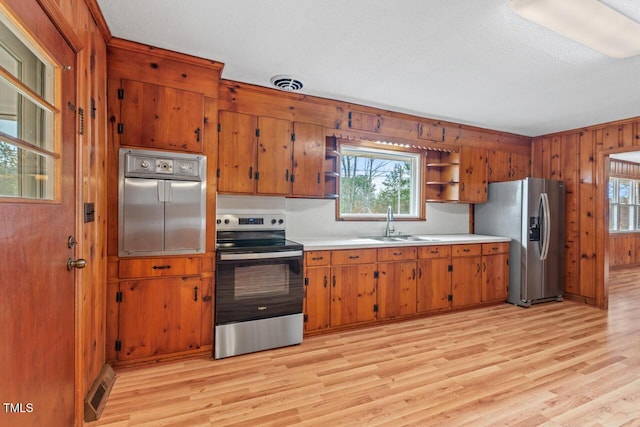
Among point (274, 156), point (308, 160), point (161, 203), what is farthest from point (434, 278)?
point (161, 203)

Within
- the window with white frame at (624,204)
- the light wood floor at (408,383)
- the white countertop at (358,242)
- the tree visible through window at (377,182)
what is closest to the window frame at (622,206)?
→ the window with white frame at (624,204)

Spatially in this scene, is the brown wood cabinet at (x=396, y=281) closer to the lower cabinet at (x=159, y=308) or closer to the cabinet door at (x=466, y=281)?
the cabinet door at (x=466, y=281)

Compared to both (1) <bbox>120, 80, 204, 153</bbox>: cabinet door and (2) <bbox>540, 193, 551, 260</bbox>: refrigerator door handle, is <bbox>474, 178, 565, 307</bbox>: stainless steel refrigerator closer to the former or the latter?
(2) <bbox>540, 193, 551, 260</bbox>: refrigerator door handle

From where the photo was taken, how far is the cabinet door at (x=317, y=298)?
295 centimetres

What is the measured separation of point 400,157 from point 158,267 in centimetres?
319

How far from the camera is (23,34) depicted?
1171 mm

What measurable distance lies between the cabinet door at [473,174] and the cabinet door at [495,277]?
2.75 ft

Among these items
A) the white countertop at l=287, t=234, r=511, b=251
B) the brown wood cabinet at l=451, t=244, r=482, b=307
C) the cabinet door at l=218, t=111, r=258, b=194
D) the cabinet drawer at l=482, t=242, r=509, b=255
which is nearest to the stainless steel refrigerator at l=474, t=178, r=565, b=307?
the cabinet drawer at l=482, t=242, r=509, b=255

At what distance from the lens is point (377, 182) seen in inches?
161

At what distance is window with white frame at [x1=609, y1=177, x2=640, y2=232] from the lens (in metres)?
6.71

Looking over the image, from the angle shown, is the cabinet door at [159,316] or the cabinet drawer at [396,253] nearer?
the cabinet door at [159,316]

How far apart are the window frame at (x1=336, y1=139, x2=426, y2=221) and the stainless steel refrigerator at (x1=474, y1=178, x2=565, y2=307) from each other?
1.10 meters

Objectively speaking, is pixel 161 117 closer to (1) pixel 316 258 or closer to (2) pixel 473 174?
(1) pixel 316 258

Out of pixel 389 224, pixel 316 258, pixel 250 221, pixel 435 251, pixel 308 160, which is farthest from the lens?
pixel 389 224
